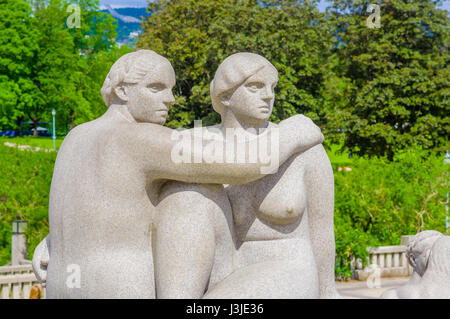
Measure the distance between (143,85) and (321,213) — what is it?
1458mm

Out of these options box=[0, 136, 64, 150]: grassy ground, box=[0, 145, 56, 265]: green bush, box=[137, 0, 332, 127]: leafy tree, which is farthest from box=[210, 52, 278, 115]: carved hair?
box=[137, 0, 332, 127]: leafy tree

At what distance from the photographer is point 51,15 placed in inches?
Result: 1256

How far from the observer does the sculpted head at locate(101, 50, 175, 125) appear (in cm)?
397

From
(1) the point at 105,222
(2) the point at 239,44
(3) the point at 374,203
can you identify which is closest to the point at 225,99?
(1) the point at 105,222

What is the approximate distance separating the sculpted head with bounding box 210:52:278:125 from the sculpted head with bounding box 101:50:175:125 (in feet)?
1.41

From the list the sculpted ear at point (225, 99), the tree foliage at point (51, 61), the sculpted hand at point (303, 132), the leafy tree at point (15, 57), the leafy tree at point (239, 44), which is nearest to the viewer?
the sculpted hand at point (303, 132)

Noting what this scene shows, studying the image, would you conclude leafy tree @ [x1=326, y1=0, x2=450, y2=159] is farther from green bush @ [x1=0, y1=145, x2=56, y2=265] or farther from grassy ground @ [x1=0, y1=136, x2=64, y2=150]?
green bush @ [x1=0, y1=145, x2=56, y2=265]

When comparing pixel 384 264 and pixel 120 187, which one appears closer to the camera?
pixel 120 187

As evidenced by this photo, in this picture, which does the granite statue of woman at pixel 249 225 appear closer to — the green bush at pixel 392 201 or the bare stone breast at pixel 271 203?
the bare stone breast at pixel 271 203

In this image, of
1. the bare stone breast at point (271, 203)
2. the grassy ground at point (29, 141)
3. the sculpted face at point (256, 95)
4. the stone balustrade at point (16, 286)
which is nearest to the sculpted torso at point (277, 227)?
the bare stone breast at point (271, 203)

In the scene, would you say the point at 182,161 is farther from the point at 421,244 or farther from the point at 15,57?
the point at 15,57

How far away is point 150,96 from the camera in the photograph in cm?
398

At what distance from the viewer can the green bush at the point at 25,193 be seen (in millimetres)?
15109

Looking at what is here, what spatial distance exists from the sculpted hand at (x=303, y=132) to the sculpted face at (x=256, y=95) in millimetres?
194
